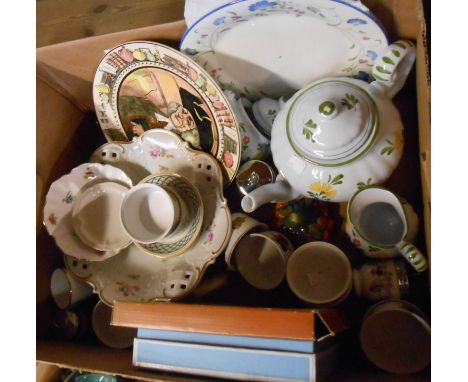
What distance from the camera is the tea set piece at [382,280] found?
0.79 m

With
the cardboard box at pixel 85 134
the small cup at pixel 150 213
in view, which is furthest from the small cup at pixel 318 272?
the small cup at pixel 150 213

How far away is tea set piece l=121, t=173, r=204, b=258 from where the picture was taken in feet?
2.67

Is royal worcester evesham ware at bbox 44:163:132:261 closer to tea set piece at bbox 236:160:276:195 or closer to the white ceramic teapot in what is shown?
tea set piece at bbox 236:160:276:195

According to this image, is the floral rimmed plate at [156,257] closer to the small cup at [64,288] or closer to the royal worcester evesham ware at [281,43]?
the small cup at [64,288]

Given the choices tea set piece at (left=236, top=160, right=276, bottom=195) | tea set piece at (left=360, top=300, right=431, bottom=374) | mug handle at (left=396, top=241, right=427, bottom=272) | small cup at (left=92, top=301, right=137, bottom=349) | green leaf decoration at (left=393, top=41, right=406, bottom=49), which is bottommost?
small cup at (left=92, top=301, right=137, bottom=349)

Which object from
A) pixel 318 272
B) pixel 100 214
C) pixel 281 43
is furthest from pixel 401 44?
pixel 100 214

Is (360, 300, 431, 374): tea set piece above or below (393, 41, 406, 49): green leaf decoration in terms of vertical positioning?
below

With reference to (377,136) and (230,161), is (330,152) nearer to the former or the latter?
(377,136)

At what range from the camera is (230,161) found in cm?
87

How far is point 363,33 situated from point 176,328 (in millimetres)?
525

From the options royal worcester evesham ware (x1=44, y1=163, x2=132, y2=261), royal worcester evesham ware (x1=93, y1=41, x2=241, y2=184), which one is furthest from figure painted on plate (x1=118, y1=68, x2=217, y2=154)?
royal worcester evesham ware (x1=44, y1=163, x2=132, y2=261)

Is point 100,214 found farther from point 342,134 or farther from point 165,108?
point 342,134

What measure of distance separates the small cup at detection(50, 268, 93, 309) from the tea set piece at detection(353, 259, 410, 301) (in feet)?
1.88

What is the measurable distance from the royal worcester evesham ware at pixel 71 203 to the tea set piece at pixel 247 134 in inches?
9.9
